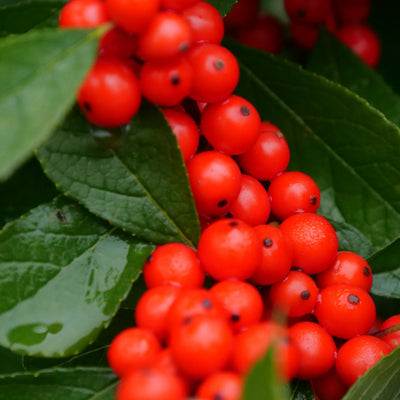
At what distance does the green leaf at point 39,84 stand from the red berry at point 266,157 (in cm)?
50

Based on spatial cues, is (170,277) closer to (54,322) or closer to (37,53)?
(54,322)

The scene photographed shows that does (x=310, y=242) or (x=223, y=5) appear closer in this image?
(x=310, y=242)

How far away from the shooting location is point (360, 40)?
195 cm

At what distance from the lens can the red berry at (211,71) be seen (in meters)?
1.19

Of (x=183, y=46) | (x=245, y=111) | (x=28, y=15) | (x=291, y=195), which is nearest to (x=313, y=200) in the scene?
(x=291, y=195)

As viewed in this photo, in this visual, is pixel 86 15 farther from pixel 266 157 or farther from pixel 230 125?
pixel 266 157

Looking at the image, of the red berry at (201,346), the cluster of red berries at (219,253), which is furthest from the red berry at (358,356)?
the red berry at (201,346)

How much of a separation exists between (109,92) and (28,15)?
33cm

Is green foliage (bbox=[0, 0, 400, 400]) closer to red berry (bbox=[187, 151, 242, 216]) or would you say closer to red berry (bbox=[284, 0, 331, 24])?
red berry (bbox=[187, 151, 242, 216])

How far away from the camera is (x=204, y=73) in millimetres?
1188

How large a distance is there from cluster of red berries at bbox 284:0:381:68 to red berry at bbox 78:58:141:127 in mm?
915

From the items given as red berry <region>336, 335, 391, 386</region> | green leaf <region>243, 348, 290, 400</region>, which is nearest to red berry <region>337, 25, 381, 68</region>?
red berry <region>336, 335, 391, 386</region>

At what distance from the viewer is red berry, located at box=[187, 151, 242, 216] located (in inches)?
47.8

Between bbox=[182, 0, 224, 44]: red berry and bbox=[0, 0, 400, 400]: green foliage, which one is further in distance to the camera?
bbox=[182, 0, 224, 44]: red berry
